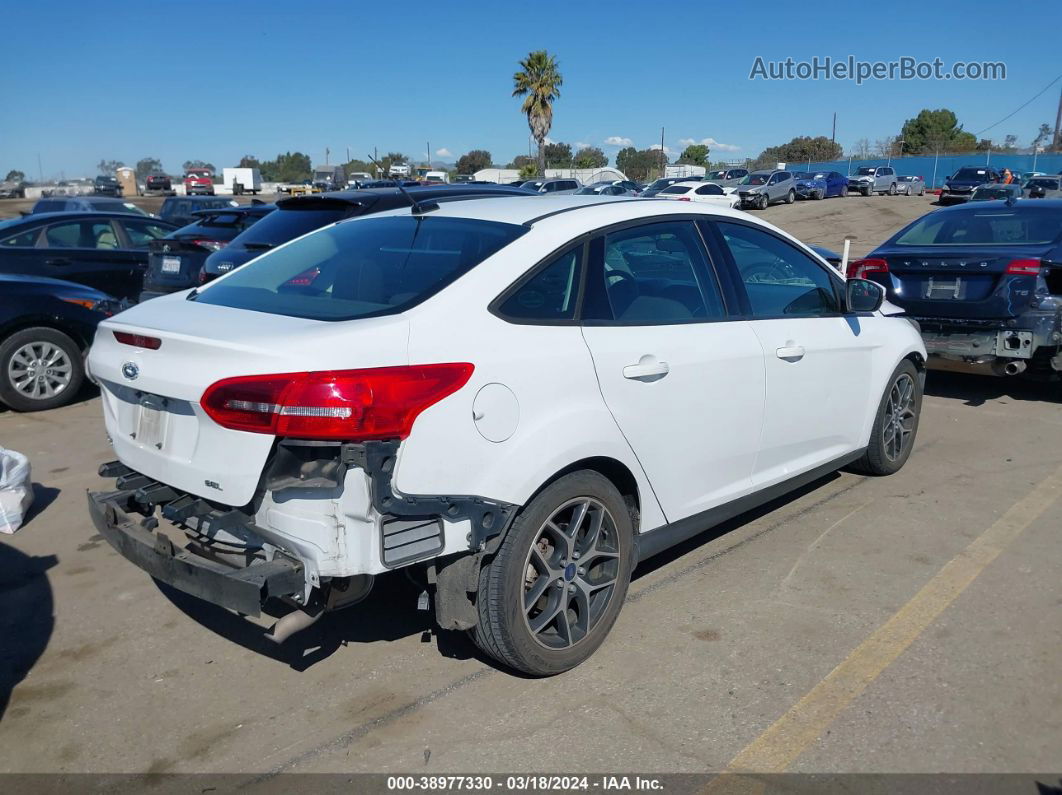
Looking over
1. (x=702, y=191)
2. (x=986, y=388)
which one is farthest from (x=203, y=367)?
(x=702, y=191)

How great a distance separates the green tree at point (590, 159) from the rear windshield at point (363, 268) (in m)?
63.8

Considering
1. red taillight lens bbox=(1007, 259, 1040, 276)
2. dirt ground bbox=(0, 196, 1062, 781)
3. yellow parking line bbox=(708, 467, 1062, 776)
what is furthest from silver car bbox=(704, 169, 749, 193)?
dirt ground bbox=(0, 196, 1062, 781)

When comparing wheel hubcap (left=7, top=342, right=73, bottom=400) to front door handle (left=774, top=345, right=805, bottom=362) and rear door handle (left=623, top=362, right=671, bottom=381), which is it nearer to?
rear door handle (left=623, top=362, right=671, bottom=381)

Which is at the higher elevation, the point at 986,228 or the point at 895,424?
the point at 986,228

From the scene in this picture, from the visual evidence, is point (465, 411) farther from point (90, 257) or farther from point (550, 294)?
point (90, 257)

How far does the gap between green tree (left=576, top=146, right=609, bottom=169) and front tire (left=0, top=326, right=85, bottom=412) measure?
200ft

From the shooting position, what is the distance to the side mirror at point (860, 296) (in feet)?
16.1

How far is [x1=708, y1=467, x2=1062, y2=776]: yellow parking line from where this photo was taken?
2.97 metres

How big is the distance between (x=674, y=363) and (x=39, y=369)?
6.13 metres

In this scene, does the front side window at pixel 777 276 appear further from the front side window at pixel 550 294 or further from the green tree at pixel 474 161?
the green tree at pixel 474 161

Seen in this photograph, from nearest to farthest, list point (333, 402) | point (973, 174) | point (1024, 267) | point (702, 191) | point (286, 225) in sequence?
point (333, 402)
point (1024, 267)
point (286, 225)
point (702, 191)
point (973, 174)

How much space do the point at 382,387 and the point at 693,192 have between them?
30841 mm

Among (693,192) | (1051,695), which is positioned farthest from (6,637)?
(693,192)

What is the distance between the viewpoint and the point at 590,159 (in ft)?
247
